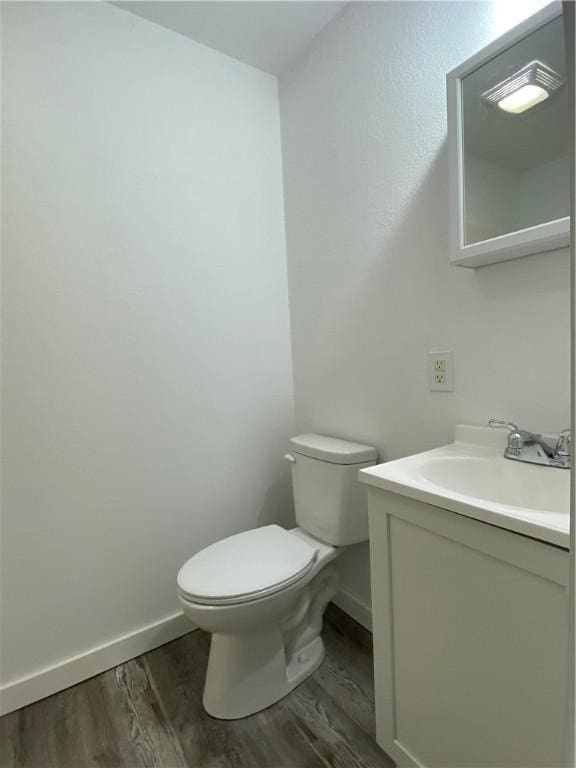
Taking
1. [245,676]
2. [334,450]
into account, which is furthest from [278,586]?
[334,450]

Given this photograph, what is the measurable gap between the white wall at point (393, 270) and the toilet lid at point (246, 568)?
0.40 meters

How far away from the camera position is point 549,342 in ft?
3.21

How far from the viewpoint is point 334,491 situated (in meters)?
1.40

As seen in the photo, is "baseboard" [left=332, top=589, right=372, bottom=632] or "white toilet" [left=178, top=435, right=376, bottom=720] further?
"baseboard" [left=332, top=589, right=372, bottom=632]

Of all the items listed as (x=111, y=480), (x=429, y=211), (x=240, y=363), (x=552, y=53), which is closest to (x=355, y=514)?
(x=240, y=363)

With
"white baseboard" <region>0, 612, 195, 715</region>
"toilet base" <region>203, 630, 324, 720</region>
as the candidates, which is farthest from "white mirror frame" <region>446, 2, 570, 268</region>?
"white baseboard" <region>0, 612, 195, 715</region>

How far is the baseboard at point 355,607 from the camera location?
1545 mm

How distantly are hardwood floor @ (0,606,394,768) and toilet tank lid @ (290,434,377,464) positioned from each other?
0.72 m

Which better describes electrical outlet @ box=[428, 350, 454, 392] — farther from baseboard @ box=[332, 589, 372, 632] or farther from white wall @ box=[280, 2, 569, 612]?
baseboard @ box=[332, 589, 372, 632]

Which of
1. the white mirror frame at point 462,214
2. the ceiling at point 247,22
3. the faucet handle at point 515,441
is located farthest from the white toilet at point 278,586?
the ceiling at point 247,22

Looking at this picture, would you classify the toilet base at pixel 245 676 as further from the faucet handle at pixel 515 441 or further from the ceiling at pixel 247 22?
the ceiling at pixel 247 22

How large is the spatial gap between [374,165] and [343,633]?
175 cm

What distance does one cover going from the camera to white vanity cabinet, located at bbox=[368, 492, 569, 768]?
2.13 feet

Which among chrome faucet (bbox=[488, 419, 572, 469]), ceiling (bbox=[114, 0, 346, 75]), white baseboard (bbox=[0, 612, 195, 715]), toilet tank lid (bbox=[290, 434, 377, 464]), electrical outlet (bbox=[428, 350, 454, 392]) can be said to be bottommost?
white baseboard (bbox=[0, 612, 195, 715])
